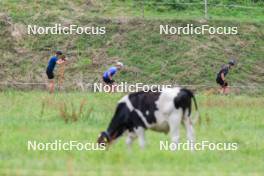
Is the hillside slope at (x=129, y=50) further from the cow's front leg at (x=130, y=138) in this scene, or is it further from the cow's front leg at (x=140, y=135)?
the cow's front leg at (x=140, y=135)

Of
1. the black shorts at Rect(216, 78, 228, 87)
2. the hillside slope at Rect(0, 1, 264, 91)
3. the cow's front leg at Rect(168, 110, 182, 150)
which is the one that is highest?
the cow's front leg at Rect(168, 110, 182, 150)

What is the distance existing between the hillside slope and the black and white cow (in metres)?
20.4

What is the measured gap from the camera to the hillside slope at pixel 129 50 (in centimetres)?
3922

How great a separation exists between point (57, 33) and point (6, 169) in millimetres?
28478

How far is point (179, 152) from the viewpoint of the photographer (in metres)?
17.0

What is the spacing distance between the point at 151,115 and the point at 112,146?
1.06 meters

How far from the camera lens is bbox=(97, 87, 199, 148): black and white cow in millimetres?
17938

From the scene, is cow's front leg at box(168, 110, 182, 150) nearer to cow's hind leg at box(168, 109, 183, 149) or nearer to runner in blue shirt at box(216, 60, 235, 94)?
cow's hind leg at box(168, 109, 183, 149)

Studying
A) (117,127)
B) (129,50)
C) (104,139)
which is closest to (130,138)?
(117,127)

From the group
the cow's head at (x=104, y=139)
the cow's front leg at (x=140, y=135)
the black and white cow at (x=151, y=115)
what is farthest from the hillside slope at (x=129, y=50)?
the cow's front leg at (x=140, y=135)

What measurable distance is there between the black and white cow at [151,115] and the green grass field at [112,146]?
0.36 meters

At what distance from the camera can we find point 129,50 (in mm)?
40844

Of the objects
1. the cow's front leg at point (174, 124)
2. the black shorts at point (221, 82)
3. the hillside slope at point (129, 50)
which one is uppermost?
the cow's front leg at point (174, 124)

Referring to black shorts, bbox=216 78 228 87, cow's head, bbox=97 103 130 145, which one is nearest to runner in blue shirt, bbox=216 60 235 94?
black shorts, bbox=216 78 228 87
